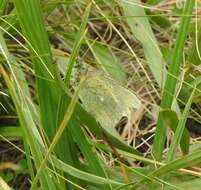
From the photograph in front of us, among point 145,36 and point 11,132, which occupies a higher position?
point 145,36

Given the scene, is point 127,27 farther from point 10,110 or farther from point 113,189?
point 113,189

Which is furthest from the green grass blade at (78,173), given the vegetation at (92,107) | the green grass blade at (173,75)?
the green grass blade at (173,75)

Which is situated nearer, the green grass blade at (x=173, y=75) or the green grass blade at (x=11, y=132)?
the green grass blade at (x=173, y=75)

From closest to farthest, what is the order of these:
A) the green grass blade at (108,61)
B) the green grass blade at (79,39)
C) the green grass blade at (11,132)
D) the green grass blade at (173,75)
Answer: the green grass blade at (79,39), the green grass blade at (173,75), the green grass blade at (11,132), the green grass blade at (108,61)

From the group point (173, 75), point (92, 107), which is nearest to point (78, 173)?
point (92, 107)

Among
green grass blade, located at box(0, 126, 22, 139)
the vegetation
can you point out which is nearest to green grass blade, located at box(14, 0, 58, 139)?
the vegetation

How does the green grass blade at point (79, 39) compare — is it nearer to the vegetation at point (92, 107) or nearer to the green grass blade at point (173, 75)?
the vegetation at point (92, 107)

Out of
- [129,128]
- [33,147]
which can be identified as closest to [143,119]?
[129,128]

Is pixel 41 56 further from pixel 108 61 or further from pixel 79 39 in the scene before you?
pixel 108 61

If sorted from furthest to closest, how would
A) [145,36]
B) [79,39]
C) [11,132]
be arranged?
1. [145,36]
2. [11,132]
3. [79,39]
